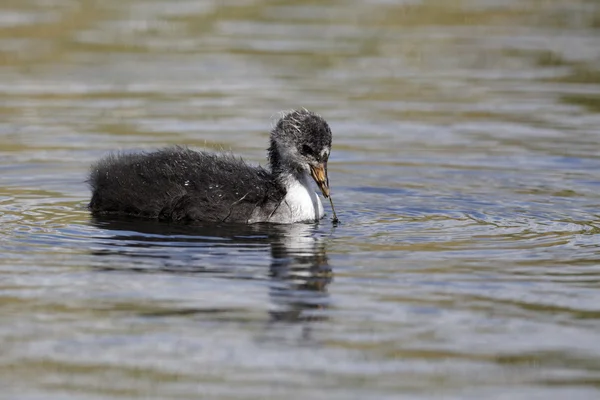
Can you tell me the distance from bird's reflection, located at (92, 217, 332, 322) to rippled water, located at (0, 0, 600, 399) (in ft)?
0.09

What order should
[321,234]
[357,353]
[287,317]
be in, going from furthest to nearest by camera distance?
[321,234], [287,317], [357,353]

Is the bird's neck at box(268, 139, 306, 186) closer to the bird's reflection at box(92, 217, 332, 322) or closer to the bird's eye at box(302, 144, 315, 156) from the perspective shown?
the bird's eye at box(302, 144, 315, 156)

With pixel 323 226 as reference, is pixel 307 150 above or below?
above

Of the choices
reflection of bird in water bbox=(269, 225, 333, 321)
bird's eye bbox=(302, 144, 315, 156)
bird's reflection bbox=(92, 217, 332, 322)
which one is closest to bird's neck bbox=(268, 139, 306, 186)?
bird's eye bbox=(302, 144, 315, 156)

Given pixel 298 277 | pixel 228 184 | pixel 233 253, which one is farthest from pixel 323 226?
pixel 298 277

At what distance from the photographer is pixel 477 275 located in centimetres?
904

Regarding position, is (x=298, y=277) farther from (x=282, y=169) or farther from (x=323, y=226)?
(x=282, y=169)

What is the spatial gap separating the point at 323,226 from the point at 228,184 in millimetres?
918

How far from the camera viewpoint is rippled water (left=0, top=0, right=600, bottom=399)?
7.12 m

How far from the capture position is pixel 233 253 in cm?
973

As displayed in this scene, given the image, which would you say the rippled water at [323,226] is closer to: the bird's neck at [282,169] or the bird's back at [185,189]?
the bird's back at [185,189]

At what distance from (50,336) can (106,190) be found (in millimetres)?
3860

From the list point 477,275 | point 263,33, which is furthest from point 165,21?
point 477,275

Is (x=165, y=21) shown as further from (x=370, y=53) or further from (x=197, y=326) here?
(x=197, y=326)
